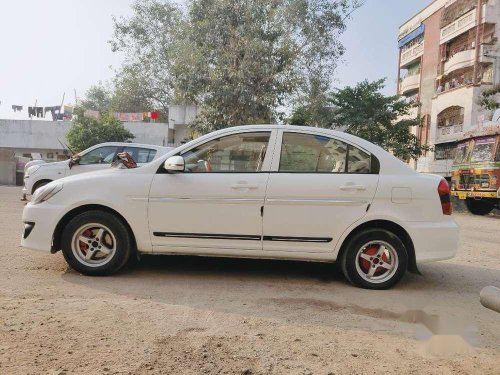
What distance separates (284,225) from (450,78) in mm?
35602

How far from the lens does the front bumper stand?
4.65 m

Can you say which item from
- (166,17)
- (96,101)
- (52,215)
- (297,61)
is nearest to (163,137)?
(166,17)

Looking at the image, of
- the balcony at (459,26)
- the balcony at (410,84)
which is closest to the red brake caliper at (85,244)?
the balcony at (459,26)

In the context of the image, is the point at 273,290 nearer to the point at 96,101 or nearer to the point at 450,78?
the point at 450,78

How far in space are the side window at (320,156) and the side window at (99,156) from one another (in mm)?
6863

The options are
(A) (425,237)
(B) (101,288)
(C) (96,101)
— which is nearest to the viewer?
(B) (101,288)

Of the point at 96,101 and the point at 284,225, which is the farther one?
the point at 96,101

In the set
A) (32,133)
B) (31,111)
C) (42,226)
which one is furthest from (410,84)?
(42,226)

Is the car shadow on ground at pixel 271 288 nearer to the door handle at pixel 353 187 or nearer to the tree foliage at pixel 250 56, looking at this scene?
the door handle at pixel 353 187

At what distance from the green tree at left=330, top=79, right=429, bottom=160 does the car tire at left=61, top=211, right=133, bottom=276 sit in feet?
67.2

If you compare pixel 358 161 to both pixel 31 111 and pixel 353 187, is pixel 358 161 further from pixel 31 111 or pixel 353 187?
pixel 31 111

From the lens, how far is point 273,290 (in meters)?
4.46

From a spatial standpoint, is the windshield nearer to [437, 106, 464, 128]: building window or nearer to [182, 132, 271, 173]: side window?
[182, 132, 271, 173]: side window

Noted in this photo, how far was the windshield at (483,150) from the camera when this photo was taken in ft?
49.9
